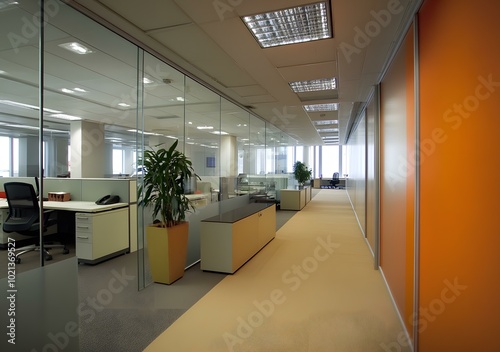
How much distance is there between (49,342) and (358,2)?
3.44 metres

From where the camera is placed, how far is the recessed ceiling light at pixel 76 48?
3260mm

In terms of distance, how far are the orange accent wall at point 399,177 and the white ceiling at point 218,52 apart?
1.23 ft

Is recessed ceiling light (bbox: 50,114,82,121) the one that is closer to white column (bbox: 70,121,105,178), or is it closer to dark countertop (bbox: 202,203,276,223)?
white column (bbox: 70,121,105,178)


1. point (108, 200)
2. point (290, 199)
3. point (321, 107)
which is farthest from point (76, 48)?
point (290, 199)

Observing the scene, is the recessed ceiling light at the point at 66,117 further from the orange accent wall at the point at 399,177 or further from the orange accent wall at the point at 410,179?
the orange accent wall at the point at 410,179

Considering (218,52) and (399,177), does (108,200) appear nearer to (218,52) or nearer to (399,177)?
(218,52)

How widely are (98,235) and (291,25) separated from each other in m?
3.93

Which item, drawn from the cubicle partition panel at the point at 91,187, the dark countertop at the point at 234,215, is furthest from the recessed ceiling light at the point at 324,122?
the cubicle partition panel at the point at 91,187

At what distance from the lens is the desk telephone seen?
473 centimetres

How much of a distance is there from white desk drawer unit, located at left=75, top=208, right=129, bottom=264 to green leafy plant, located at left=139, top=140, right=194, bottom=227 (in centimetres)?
122

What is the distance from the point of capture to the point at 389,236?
10.8ft

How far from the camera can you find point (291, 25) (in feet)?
9.00

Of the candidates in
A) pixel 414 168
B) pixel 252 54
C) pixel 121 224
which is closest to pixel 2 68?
pixel 121 224

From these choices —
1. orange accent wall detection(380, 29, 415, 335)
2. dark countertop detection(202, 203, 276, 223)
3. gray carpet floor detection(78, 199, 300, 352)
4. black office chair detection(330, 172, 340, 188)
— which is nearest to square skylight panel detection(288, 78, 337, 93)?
orange accent wall detection(380, 29, 415, 335)
